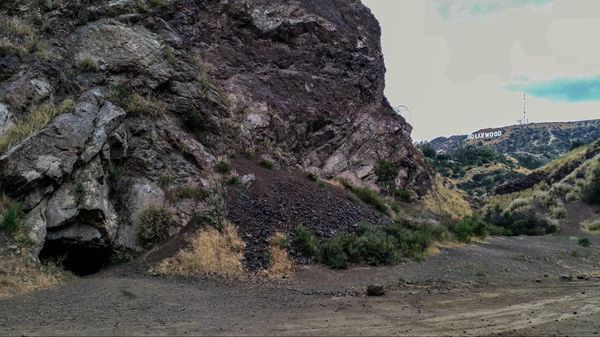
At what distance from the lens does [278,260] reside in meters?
13.5

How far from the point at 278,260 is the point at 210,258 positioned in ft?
6.50

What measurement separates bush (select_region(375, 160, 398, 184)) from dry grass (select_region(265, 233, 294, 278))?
577 inches

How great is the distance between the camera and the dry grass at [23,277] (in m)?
9.98

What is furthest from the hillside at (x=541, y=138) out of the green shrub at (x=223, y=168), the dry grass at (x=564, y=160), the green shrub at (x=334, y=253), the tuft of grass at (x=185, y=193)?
the tuft of grass at (x=185, y=193)

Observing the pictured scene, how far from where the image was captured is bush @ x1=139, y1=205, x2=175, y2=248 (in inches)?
537

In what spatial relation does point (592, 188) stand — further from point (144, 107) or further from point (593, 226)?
point (144, 107)

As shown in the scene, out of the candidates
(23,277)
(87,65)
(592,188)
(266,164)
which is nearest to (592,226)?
(592,188)

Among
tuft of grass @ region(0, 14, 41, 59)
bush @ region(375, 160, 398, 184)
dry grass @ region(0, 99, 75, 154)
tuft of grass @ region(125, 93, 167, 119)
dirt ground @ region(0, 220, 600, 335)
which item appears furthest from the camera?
bush @ region(375, 160, 398, 184)

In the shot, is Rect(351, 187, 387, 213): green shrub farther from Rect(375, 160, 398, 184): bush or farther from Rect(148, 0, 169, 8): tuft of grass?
Rect(148, 0, 169, 8): tuft of grass

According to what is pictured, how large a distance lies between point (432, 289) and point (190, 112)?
11.4 meters

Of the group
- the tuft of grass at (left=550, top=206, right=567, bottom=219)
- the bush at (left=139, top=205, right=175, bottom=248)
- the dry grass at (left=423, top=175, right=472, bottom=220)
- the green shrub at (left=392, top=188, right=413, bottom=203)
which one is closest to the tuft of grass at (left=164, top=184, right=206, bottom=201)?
the bush at (left=139, top=205, right=175, bottom=248)

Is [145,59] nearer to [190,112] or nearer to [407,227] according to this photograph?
[190,112]

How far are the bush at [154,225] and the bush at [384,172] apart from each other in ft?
54.2

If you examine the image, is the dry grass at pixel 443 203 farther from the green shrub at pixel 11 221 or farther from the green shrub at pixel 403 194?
the green shrub at pixel 11 221
